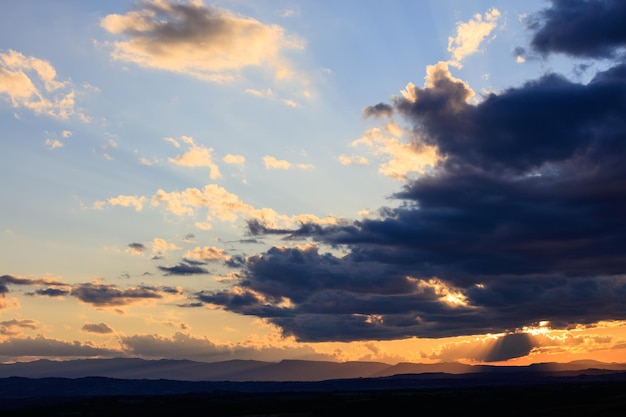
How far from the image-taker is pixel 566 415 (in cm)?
19475

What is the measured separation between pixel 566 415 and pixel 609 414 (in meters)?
12.3

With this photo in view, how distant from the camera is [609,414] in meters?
186
